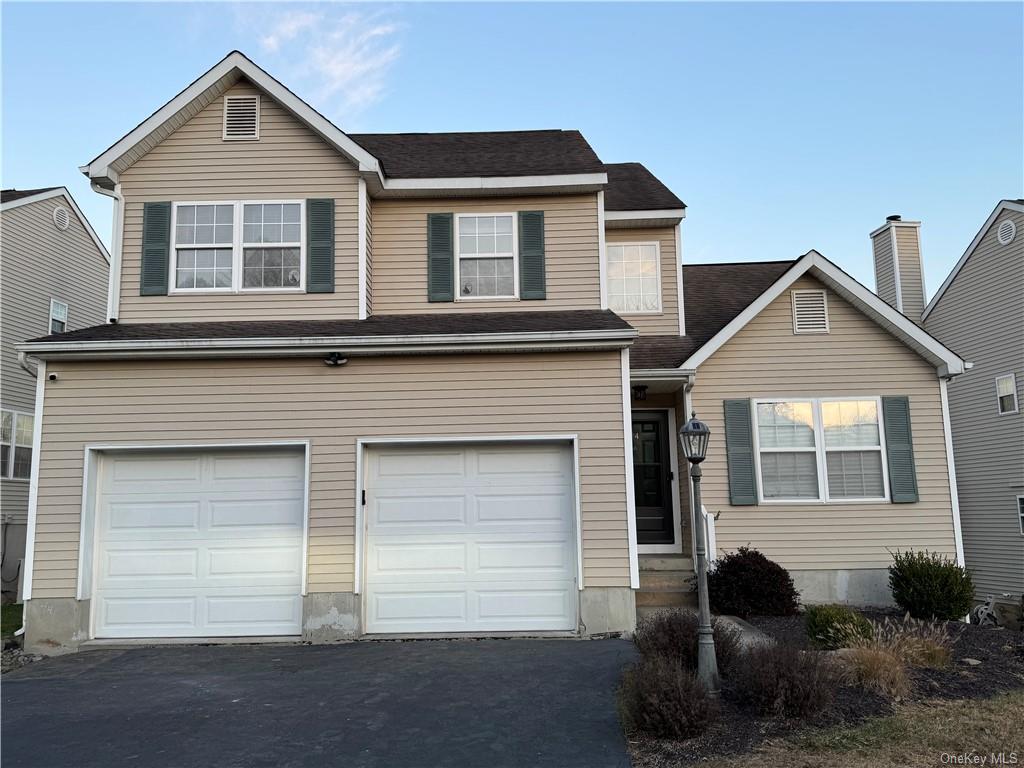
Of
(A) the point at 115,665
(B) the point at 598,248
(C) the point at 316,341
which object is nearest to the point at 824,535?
(B) the point at 598,248

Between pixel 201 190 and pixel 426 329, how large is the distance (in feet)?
12.8

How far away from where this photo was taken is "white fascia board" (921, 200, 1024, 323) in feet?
52.5

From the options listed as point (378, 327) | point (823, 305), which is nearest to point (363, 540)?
point (378, 327)

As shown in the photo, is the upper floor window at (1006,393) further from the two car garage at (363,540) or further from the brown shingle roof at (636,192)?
the two car garage at (363,540)

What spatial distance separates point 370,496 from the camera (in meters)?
9.52

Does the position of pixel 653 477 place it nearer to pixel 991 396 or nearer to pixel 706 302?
pixel 706 302

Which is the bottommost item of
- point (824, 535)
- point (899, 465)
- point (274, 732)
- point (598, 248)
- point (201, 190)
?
Answer: point (274, 732)

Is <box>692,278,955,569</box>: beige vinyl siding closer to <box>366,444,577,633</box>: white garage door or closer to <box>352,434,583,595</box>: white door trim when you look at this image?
<box>352,434,583,595</box>: white door trim

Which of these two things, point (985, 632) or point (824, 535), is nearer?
point (985, 632)

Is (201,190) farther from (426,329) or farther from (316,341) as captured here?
(426,329)

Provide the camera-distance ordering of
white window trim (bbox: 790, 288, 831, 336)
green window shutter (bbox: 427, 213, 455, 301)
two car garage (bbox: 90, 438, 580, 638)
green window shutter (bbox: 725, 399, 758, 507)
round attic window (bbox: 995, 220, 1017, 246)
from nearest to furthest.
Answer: two car garage (bbox: 90, 438, 580, 638), green window shutter (bbox: 427, 213, 455, 301), green window shutter (bbox: 725, 399, 758, 507), white window trim (bbox: 790, 288, 831, 336), round attic window (bbox: 995, 220, 1017, 246)

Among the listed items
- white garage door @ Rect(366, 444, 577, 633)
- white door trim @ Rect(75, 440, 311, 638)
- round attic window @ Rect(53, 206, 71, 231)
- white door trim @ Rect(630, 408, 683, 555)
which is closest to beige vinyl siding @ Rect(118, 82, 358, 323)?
white door trim @ Rect(75, 440, 311, 638)

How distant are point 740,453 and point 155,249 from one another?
874 cm

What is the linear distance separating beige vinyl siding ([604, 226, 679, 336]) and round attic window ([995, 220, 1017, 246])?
812cm
